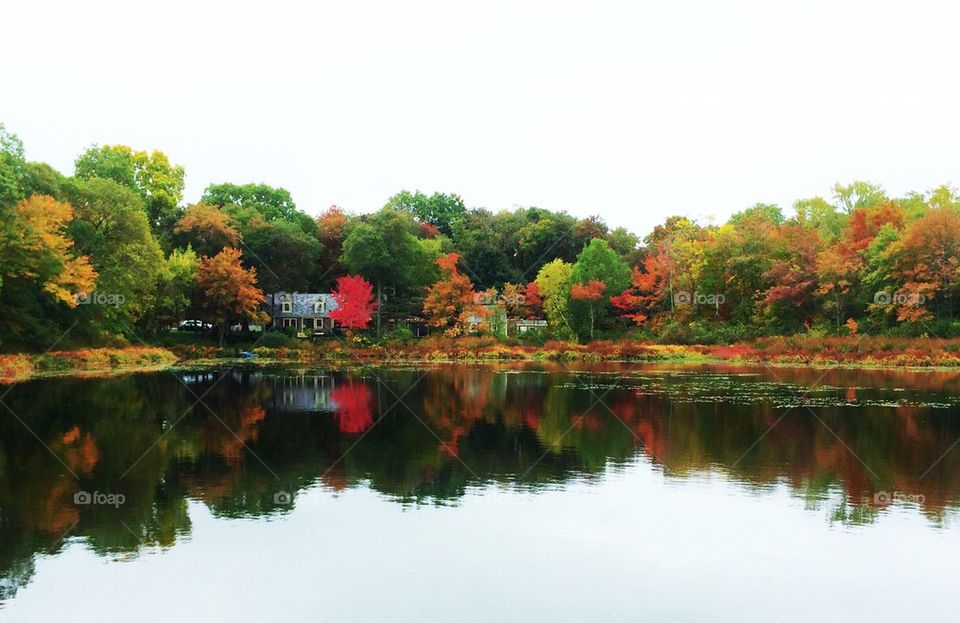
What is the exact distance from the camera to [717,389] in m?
32.8

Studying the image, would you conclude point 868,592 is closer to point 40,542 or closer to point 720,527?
point 720,527

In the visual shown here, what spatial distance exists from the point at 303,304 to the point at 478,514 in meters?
65.2

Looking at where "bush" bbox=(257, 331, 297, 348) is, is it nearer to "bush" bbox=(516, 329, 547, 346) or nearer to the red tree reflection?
"bush" bbox=(516, 329, 547, 346)

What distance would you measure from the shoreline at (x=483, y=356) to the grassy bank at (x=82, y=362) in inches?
1.6

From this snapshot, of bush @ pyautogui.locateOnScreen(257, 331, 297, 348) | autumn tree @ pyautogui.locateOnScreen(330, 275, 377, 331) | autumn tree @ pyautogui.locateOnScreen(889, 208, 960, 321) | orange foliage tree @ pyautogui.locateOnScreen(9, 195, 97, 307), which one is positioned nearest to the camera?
orange foliage tree @ pyautogui.locateOnScreen(9, 195, 97, 307)

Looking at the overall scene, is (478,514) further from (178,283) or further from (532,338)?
(532,338)

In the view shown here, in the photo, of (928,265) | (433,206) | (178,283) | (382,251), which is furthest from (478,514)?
(433,206)

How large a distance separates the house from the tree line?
1.66 metres

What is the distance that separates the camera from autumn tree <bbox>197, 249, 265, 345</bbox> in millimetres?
59312

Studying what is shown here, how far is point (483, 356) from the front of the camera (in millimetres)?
59156

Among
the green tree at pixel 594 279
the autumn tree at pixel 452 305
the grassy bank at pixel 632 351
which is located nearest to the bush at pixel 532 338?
the grassy bank at pixel 632 351

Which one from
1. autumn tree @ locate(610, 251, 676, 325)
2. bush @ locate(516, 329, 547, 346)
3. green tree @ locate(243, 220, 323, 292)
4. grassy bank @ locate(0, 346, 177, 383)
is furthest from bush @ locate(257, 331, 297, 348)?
autumn tree @ locate(610, 251, 676, 325)

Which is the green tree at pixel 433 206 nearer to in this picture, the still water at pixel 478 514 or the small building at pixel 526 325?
the small building at pixel 526 325

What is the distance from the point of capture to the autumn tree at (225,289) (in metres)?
59.3
